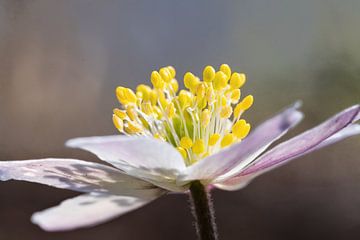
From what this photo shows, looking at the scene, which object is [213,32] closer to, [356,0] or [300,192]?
[356,0]

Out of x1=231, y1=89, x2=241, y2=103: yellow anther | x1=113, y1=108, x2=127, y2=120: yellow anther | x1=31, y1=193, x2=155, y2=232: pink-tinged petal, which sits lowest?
x1=31, y1=193, x2=155, y2=232: pink-tinged petal

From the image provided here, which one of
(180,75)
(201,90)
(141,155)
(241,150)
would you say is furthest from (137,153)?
(180,75)

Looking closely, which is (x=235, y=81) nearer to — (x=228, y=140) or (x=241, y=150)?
(x=228, y=140)

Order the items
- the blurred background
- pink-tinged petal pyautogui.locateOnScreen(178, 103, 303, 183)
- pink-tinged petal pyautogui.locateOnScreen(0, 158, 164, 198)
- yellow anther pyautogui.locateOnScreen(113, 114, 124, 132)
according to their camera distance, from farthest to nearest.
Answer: the blurred background, yellow anther pyautogui.locateOnScreen(113, 114, 124, 132), pink-tinged petal pyautogui.locateOnScreen(0, 158, 164, 198), pink-tinged petal pyautogui.locateOnScreen(178, 103, 303, 183)

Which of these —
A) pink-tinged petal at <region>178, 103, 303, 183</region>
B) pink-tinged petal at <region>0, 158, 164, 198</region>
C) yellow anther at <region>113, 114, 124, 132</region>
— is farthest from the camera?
yellow anther at <region>113, 114, 124, 132</region>

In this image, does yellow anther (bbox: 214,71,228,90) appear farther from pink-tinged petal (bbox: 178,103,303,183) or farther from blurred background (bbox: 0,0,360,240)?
blurred background (bbox: 0,0,360,240)

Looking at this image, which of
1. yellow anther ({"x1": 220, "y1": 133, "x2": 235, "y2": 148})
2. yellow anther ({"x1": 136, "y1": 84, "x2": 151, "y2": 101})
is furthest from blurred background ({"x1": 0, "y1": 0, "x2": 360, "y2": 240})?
yellow anther ({"x1": 220, "y1": 133, "x2": 235, "y2": 148})
